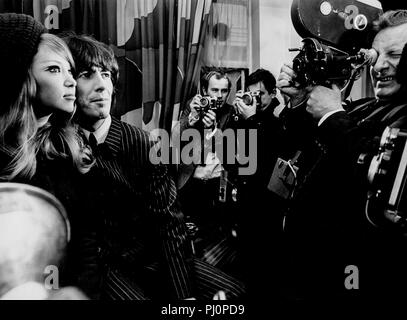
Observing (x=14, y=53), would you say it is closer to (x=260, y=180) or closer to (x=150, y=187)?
(x=150, y=187)

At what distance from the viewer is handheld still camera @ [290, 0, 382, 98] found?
4.34 ft

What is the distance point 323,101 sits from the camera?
4.42 feet

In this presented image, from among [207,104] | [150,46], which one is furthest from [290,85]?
[150,46]

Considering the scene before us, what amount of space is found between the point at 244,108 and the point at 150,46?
444 mm

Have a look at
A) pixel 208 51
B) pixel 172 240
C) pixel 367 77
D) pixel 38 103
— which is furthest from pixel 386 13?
pixel 38 103

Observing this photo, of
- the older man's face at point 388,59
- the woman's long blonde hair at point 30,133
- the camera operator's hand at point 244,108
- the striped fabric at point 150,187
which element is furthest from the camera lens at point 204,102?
the older man's face at point 388,59

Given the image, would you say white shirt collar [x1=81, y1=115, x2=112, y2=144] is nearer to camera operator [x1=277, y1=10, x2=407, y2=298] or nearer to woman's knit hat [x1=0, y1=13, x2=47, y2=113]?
woman's knit hat [x1=0, y1=13, x2=47, y2=113]

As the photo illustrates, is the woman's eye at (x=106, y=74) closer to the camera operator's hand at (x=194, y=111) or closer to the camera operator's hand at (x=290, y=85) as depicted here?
the camera operator's hand at (x=194, y=111)

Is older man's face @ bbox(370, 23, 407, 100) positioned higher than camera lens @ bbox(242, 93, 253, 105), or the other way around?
older man's face @ bbox(370, 23, 407, 100)

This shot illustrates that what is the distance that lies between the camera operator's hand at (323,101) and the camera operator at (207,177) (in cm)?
35

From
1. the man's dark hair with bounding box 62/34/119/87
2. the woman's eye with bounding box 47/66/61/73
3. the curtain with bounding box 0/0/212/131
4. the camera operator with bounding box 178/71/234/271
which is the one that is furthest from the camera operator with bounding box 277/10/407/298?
the woman's eye with bounding box 47/66/61/73

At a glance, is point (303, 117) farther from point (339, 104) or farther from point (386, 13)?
point (386, 13)

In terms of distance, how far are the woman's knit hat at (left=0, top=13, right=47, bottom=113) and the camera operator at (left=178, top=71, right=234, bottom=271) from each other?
594mm
